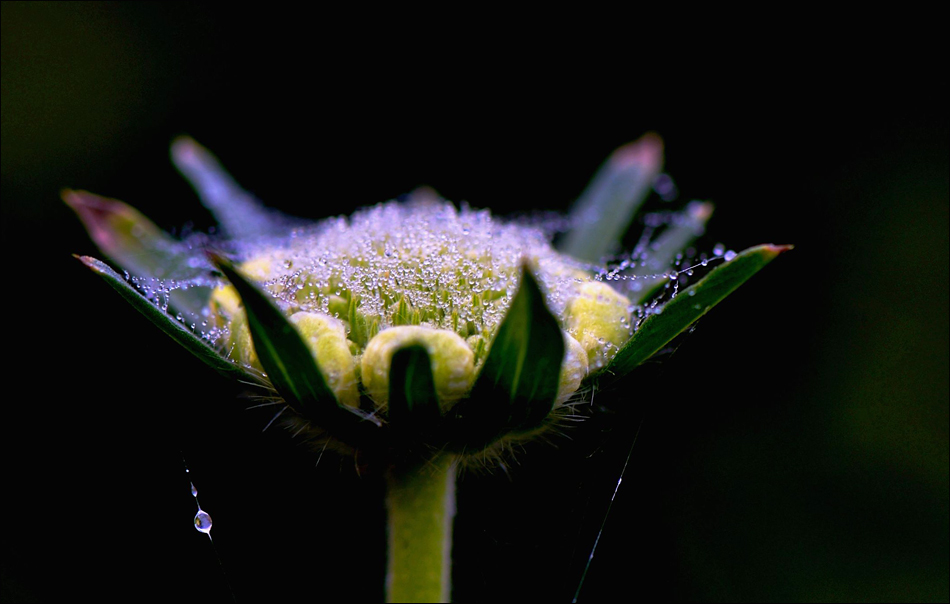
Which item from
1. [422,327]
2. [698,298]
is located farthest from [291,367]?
[698,298]

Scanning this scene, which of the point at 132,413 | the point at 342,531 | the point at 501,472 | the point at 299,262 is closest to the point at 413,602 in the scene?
the point at 501,472

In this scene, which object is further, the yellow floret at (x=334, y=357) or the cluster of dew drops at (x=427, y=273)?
the cluster of dew drops at (x=427, y=273)

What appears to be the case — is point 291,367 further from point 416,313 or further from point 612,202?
point 612,202

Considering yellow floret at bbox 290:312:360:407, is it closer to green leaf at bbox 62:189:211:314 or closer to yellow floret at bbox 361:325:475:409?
yellow floret at bbox 361:325:475:409

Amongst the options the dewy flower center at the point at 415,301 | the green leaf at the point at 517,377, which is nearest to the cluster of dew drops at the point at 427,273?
the dewy flower center at the point at 415,301

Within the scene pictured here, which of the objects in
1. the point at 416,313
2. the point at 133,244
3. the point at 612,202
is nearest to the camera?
the point at 416,313

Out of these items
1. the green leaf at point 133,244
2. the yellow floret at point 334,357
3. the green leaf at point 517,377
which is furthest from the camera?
the green leaf at point 133,244

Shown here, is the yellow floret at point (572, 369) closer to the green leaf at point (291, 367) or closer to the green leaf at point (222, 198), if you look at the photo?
the green leaf at point (291, 367)

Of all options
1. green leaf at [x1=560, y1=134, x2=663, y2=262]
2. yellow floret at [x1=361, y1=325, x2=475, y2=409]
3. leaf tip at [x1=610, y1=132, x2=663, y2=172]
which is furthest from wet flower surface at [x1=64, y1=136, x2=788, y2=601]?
leaf tip at [x1=610, y1=132, x2=663, y2=172]
